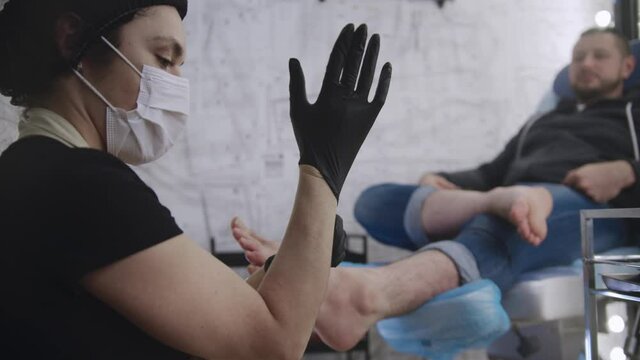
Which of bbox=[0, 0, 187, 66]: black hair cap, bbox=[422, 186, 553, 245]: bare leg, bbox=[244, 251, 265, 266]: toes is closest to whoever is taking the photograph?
bbox=[0, 0, 187, 66]: black hair cap

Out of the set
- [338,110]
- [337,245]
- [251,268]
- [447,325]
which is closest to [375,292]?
[447,325]

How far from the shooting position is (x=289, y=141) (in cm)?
187

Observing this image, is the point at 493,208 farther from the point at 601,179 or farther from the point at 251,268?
the point at 251,268

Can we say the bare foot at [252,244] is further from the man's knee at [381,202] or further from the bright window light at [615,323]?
the bright window light at [615,323]

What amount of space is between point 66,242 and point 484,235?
5.25 ft

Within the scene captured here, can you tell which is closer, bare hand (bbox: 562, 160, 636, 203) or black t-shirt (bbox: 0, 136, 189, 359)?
black t-shirt (bbox: 0, 136, 189, 359)

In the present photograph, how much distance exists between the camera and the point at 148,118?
992 millimetres

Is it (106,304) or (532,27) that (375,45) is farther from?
(532,27)

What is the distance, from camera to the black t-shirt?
0.65 m

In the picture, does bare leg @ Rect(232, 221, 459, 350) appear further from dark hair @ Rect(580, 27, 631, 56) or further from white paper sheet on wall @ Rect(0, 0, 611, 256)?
dark hair @ Rect(580, 27, 631, 56)

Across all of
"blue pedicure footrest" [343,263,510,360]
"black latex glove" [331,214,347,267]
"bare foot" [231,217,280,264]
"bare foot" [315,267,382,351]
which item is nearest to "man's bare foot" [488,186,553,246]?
"blue pedicure footrest" [343,263,510,360]

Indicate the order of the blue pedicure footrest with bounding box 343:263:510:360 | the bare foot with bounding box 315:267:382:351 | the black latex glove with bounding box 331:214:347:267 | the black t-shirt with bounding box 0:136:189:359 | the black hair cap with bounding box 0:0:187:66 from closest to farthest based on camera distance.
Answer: the black t-shirt with bounding box 0:136:189:359 < the black hair cap with bounding box 0:0:187:66 < the black latex glove with bounding box 331:214:347:267 < the bare foot with bounding box 315:267:382:351 < the blue pedicure footrest with bounding box 343:263:510:360

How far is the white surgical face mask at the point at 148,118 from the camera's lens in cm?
89

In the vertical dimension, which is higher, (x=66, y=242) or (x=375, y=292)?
(x=66, y=242)
